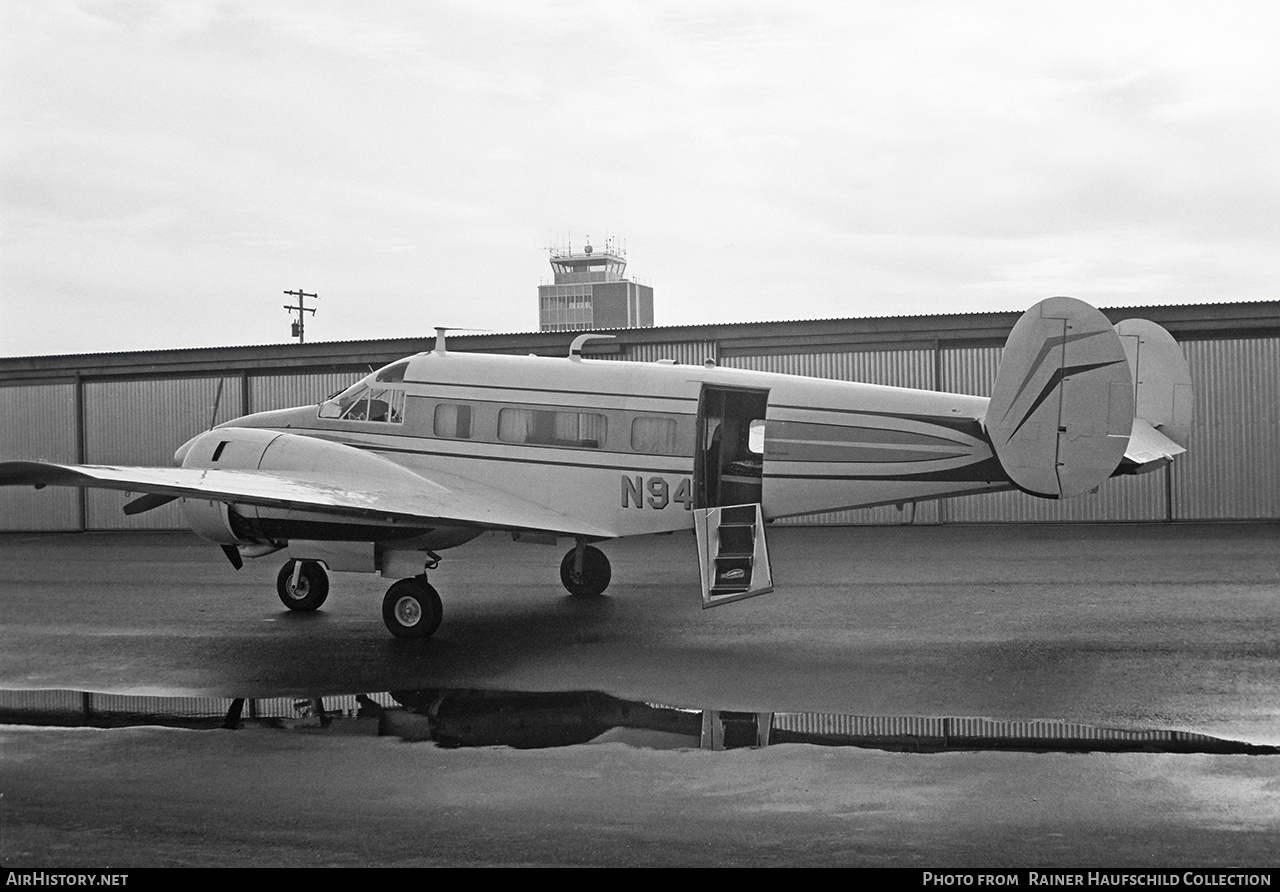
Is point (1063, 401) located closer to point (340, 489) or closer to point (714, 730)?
point (714, 730)

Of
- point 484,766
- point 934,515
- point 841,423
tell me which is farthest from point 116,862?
point 934,515

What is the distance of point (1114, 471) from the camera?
12.6m

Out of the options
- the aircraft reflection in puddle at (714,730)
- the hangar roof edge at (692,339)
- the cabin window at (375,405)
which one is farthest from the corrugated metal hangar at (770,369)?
the aircraft reflection in puddle at (714,730)

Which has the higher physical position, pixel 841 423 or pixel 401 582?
pixel 841 423

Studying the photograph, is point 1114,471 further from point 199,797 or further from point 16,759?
point 16,759

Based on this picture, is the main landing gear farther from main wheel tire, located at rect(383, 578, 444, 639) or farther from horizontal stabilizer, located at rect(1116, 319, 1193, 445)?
horizontal stabilizer, located at rect(1116, 319, 1193, 445)

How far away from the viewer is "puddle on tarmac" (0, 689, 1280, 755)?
8.05 m

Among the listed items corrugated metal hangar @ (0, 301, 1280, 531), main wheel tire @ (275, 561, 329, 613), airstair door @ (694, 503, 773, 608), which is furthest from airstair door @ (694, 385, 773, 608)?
corrugated metal hangar @ (0, 301, 1280, 531)

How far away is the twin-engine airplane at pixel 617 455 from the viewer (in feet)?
40.8

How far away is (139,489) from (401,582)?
10.0ft

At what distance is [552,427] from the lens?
1460cm

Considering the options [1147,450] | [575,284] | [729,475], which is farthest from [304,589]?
[575,284]

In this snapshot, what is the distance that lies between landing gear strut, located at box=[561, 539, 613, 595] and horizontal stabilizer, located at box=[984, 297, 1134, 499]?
18.9ft

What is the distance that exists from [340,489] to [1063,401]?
810 cm
